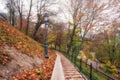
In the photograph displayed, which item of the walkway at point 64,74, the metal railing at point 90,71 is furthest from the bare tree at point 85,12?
the walkway at point 64,74

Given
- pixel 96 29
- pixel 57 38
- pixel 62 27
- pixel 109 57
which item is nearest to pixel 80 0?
pixel 96 29

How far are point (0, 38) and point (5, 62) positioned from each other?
2.46m

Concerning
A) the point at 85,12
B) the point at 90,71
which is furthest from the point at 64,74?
the point at 85,12

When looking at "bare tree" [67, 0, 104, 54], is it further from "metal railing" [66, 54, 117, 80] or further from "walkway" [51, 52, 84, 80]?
"walkway" [51, 52, 84, 80]

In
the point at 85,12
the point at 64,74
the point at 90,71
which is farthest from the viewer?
the point at 85,12

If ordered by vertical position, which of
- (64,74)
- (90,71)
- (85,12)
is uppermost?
(85,12)

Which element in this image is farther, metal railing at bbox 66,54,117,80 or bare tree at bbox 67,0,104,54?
bare tree at bbox 67,0,104,54

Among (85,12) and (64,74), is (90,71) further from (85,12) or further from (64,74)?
(85,12)

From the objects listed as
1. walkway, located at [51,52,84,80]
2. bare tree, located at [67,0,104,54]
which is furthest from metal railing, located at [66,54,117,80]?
bare tree, located at [67,0,104,54]

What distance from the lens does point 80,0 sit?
Result: 22203 mm

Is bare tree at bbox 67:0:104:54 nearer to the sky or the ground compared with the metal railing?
nearer to the sky

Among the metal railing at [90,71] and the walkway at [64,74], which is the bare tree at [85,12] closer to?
the metal railing at [90,71]

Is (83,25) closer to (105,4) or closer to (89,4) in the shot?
(89,4)

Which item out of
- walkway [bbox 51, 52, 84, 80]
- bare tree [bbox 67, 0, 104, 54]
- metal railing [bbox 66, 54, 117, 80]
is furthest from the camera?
bare tree [bbox 67, 0, 104, 54]
